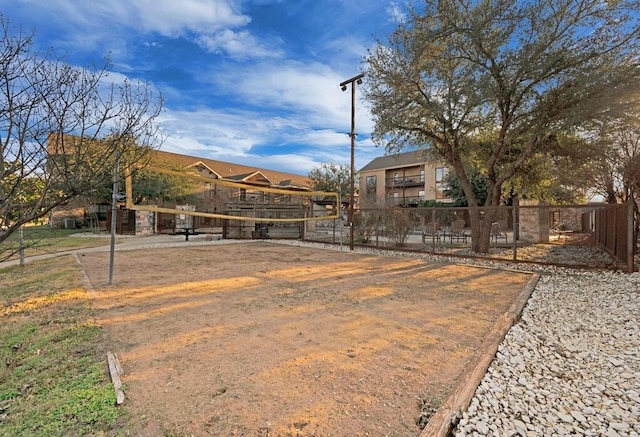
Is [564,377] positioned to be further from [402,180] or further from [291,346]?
[402,180]

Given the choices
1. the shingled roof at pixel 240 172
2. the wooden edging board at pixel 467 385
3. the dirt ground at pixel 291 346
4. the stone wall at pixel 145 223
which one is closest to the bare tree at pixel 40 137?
the dirt ground at pixel 291 346

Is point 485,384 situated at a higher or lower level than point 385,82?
lower

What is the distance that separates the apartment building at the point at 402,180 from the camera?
34222 mm

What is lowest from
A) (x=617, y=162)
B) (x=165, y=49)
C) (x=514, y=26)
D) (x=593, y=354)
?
(x=593, y=354)

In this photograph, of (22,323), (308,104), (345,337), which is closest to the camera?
(345,337)

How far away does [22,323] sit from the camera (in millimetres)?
4156

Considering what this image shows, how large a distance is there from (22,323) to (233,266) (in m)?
4.92

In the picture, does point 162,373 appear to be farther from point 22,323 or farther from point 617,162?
point 617,162

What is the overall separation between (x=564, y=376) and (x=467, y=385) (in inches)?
42.6

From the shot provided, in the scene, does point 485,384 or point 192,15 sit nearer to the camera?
point 485,384

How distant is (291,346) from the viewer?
344cm

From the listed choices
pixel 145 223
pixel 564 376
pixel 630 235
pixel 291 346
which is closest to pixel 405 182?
pixel 145 223

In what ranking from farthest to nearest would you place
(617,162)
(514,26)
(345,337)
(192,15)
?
(617,162), (514,26), (192,15), (345,337)

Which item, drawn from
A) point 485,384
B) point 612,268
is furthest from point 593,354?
point 612,268
